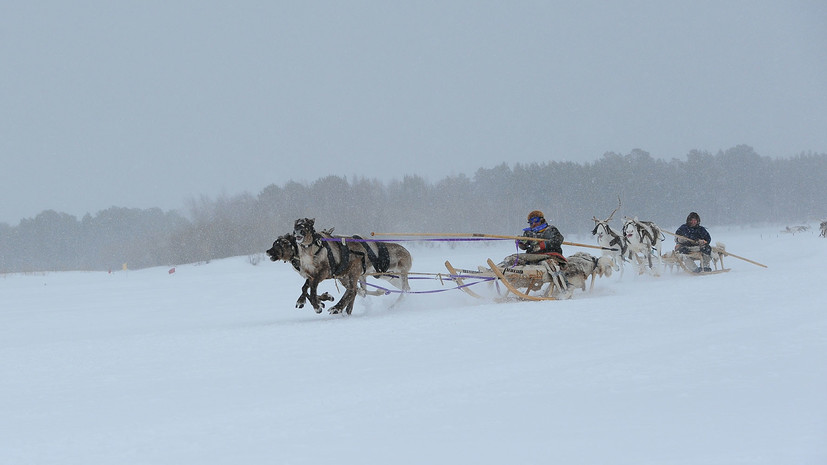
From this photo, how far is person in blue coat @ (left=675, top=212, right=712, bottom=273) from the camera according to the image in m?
13.6

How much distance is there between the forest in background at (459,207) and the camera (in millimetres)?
59344

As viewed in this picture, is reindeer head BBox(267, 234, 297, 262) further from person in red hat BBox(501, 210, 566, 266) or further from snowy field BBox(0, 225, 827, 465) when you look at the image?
person in red hat BBox(501, 210, 566, 266)

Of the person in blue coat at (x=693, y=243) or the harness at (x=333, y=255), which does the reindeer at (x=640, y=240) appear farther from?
the harness at (x=333, y=255)

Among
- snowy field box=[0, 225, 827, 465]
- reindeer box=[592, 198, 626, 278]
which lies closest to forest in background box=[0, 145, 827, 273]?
reindeer box=[592, 198, 626, 278]

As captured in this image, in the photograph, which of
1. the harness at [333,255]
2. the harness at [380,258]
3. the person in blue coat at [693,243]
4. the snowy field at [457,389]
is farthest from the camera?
the person in blue coat at [693,243]

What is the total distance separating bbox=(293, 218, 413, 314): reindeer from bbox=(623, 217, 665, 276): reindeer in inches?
205

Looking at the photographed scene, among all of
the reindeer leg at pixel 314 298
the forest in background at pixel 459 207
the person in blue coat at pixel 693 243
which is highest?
the forest in background at pixel 459 207

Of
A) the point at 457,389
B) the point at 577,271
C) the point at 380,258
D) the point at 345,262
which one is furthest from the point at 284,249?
the point at 457,389

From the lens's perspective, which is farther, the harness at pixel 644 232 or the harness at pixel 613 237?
the harness at pixel 644 232

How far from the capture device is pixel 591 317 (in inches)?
273

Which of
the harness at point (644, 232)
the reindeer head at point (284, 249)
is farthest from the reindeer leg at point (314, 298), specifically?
the harness at point (644, 232)

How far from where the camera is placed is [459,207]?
216 ft

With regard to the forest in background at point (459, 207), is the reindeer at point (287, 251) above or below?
below

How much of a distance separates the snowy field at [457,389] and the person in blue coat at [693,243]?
5435mm
